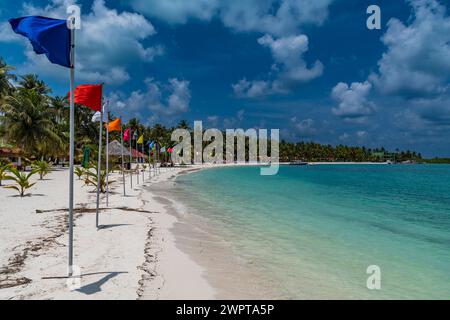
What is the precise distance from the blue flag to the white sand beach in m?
3.39

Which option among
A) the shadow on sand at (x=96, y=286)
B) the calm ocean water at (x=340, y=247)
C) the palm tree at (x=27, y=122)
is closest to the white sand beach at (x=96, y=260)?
the shadow on sand at (x=96, y=286)

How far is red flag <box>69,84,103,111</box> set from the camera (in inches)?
279

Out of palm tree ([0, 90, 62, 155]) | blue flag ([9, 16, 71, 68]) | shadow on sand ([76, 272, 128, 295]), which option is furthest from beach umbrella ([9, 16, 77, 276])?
palm tree ([0, 90, 62, 155])

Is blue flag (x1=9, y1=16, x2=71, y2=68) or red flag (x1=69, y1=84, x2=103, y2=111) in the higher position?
blue flag (x1=9, y1=16, x2=71, y2=68)

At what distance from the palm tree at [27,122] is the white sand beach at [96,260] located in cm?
3007

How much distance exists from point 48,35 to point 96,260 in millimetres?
4140

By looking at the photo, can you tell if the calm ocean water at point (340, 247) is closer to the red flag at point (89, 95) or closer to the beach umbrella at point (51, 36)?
the red flag at point (89, 95)

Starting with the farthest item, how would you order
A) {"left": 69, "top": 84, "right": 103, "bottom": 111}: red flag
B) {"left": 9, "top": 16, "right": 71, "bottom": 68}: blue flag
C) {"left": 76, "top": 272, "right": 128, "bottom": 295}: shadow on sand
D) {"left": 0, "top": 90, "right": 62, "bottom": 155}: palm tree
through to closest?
{"left": 0, "top": 90, "right": 62, "bottom": 155}: palm tree → {"left": 69, "top": 84, "right": 103, "bottom": 111}: red flag → {"left": 76, "top": 272, "right": 128, "bottom": 295}: shadow on sand → {"left": 9, "top": 16, "right": 71, "bottom": 68}: blue flag

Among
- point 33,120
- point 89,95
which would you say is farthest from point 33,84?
point 89,95

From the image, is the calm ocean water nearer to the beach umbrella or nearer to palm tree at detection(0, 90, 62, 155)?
the beach umbrella

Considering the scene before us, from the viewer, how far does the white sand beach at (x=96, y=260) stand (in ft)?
16.5

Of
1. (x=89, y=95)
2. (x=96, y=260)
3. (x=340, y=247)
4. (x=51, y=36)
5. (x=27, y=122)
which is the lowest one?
(x=340, y=247)

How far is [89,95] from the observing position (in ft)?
23.7

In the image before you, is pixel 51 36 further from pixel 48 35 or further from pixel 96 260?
pixel 96 260
